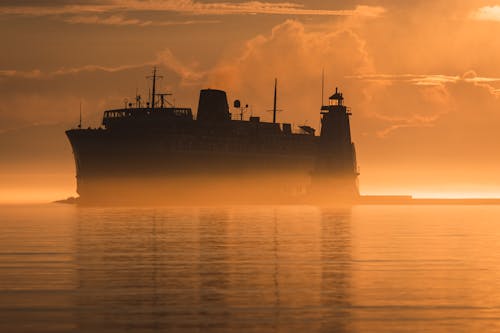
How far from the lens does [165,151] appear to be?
148 m

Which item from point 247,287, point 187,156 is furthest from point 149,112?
point 247,287

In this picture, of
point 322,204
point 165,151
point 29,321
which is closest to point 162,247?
point 29,321

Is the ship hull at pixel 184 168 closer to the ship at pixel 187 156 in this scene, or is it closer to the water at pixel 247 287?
the ship at pixel 187 156

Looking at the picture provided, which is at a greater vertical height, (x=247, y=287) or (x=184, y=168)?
(x=184, y=168)

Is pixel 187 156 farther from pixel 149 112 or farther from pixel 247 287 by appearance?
pixel 247 287

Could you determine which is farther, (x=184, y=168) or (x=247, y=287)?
(x=184, y=168)

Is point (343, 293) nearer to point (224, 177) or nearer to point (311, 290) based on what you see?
point (311, 290)

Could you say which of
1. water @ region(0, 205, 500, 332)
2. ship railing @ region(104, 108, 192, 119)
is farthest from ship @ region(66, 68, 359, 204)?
water @ region(0, 205, 500, 332)

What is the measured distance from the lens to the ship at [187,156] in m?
147

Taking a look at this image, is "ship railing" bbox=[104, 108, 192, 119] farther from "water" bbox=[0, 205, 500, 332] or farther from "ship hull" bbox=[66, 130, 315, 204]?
"water" bbox=[0, 205, 500, 332]

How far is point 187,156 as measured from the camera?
15162cm

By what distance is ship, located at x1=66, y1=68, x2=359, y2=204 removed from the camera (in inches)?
5773

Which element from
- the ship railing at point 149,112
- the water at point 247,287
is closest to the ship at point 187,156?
the ship railing at point 149,112

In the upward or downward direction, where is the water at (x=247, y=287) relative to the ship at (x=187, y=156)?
downward
